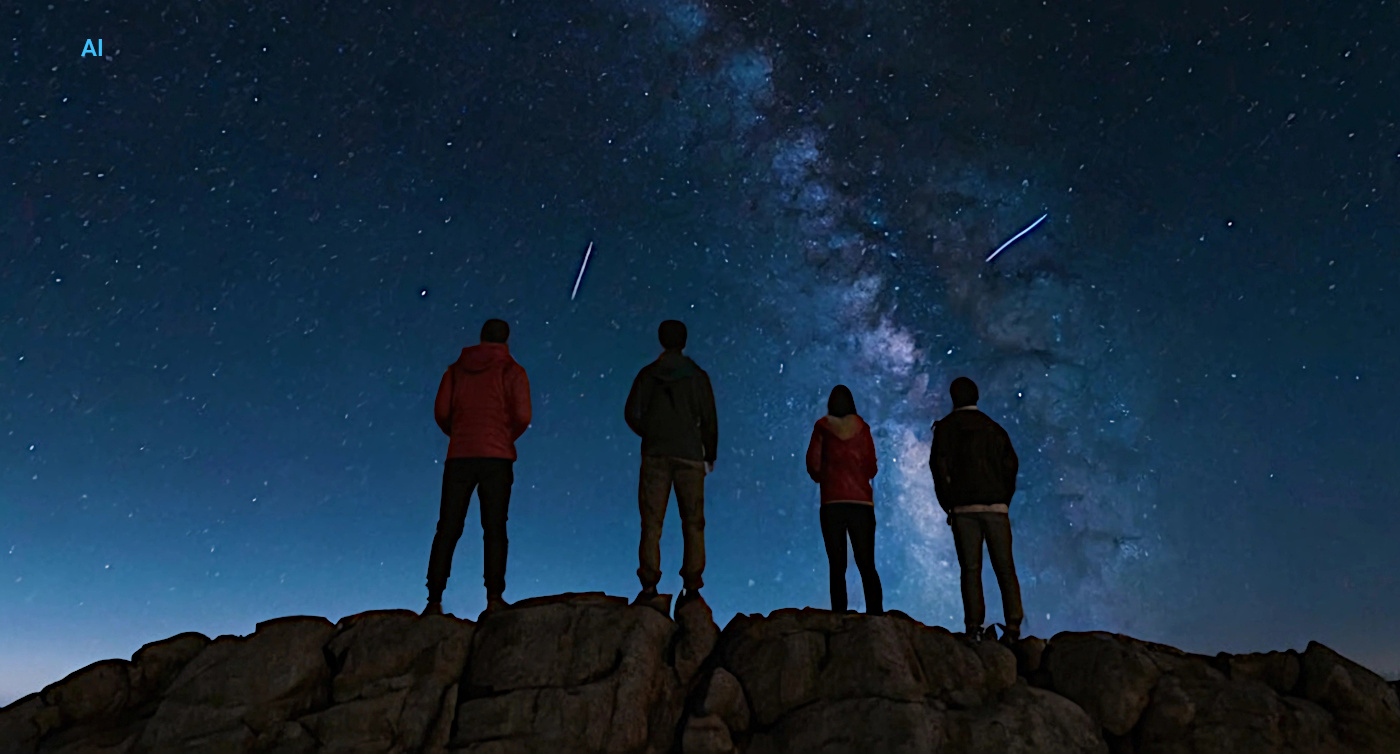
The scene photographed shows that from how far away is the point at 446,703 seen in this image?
800cm

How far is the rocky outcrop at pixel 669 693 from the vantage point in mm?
7719

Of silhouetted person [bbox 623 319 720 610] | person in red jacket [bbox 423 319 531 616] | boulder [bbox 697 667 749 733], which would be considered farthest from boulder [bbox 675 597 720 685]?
person in red jacket [bbox 423 319 531 616]

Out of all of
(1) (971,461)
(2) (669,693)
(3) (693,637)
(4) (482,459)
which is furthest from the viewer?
(1) (971,461)

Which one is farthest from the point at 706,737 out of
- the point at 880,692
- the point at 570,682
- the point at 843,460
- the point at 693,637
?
the point at 843,460

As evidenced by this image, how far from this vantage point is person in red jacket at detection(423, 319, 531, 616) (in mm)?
9156

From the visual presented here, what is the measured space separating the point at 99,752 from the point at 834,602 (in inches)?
297

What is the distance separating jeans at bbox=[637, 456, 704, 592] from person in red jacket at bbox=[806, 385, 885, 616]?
1693mm

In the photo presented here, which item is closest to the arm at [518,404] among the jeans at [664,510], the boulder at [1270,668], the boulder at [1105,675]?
the jeans at [664,510]

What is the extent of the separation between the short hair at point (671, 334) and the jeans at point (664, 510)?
1.43 metres

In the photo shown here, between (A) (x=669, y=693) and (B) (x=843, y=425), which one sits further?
(B) (x=843, y=425)

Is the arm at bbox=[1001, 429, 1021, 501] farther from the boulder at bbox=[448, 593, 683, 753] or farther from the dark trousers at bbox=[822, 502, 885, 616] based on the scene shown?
the boulder at bbox=[448, 593, 683, 753]

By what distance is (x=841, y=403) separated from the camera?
10.5 meters

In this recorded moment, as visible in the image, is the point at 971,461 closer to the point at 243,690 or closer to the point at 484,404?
the point at 484,404

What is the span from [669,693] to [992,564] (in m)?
4.18
